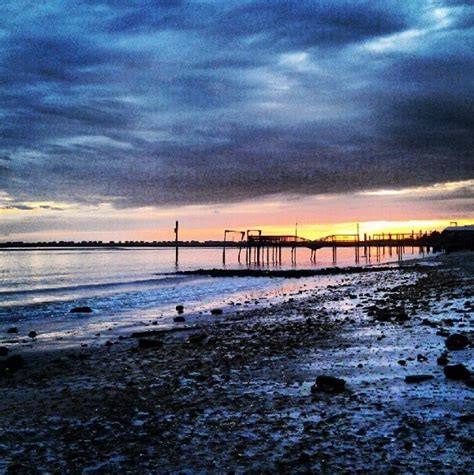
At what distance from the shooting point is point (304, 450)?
5.40 meters

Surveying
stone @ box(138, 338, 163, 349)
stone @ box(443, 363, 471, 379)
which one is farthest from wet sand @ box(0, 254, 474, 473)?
stone @ box(443, 363, 471, 379)

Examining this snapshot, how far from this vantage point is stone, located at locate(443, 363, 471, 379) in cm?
785

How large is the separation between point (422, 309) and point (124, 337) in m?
10.4

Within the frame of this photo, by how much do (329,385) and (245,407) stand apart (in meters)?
1.47

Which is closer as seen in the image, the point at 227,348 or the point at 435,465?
the point at 435,465

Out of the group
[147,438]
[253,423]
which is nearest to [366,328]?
[253,423]

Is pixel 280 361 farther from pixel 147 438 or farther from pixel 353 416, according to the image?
pixel 147 438

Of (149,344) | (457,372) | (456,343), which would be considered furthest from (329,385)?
(149,344)

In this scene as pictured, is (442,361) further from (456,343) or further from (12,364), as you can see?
(12,364)

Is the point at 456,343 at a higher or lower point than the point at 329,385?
higher

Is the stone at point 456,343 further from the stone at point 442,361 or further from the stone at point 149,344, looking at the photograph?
the stone at point 149,344

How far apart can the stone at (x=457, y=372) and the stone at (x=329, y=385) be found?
5.78 ft

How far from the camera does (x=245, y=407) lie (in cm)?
718

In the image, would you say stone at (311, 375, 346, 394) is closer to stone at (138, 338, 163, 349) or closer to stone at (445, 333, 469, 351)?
stone at (445, 333, 469, 351)
